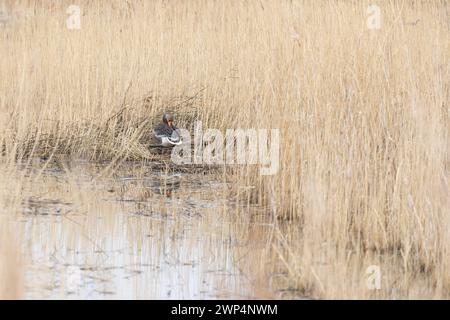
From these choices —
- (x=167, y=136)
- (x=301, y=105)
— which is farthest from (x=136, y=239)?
(x=167, y=136)

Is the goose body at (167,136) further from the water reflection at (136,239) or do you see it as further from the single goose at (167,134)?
the water reflection at (136,239)

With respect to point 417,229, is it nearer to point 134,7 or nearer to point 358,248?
point 358,248

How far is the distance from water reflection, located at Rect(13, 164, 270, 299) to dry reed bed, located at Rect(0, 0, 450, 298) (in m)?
0.23

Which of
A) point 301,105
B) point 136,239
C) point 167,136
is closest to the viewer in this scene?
point 136,239

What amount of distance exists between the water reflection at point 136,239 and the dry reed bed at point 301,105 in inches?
9.1

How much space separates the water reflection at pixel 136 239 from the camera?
330cm

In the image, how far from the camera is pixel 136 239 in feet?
12.9

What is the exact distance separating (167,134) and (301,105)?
1.31m

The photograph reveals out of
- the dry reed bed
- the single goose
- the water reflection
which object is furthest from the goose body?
the water reflection

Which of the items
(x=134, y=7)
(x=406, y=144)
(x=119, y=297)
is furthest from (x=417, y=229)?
(x=134, y=7)

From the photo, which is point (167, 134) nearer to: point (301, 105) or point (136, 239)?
point (301, 105)

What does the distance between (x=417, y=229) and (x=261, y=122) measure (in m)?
1.46

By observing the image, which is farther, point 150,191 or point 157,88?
point 157,88
